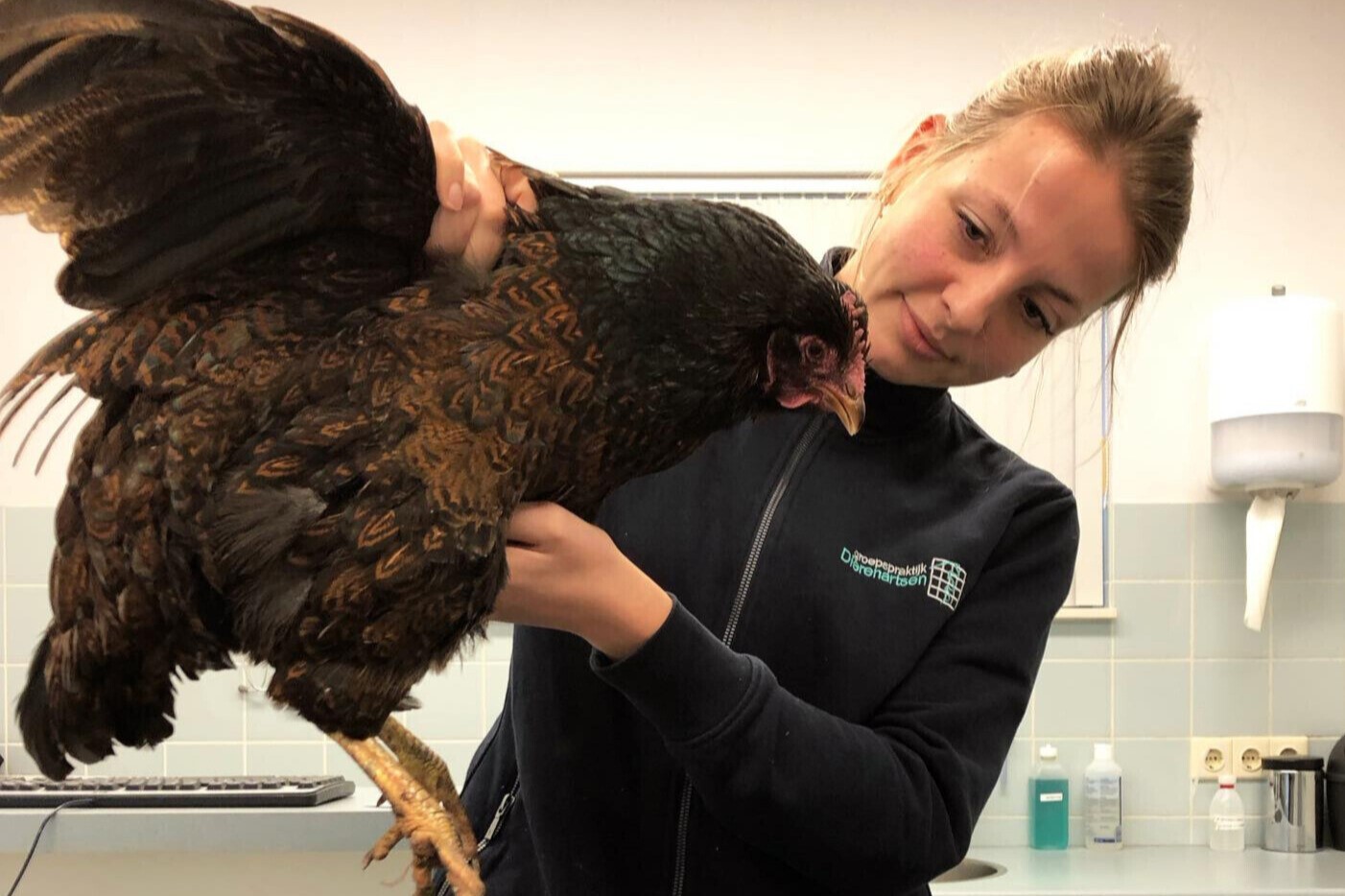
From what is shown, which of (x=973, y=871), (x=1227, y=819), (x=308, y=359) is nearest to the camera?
(x=308, y=359)

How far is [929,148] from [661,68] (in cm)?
164

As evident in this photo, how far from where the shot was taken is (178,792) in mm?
1741

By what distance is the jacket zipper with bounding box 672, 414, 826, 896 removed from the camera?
2.87 ft

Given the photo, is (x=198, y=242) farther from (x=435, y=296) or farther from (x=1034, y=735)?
(x=1034, y=735)

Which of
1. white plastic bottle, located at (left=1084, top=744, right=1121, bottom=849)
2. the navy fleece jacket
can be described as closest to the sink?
white plastic bottle, located at (left=1084, top=744, right=1121, bottom=849)

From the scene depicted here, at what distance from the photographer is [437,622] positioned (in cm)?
57

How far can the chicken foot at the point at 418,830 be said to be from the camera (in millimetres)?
632

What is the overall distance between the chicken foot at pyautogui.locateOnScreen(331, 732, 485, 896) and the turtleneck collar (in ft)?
1.57

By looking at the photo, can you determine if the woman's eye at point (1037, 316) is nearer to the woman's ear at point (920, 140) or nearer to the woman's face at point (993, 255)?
the woman's face at point (993, 255)

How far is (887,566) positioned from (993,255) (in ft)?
0.83

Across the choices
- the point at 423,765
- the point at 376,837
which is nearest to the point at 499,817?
the point at 423,765

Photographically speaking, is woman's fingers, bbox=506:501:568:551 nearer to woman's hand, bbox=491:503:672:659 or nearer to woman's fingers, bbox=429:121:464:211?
woman's hand, bbox=491:503:672:659

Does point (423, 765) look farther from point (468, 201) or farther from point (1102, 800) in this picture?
point (1102, 800)

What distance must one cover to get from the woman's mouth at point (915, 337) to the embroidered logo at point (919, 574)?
0.16 meters
